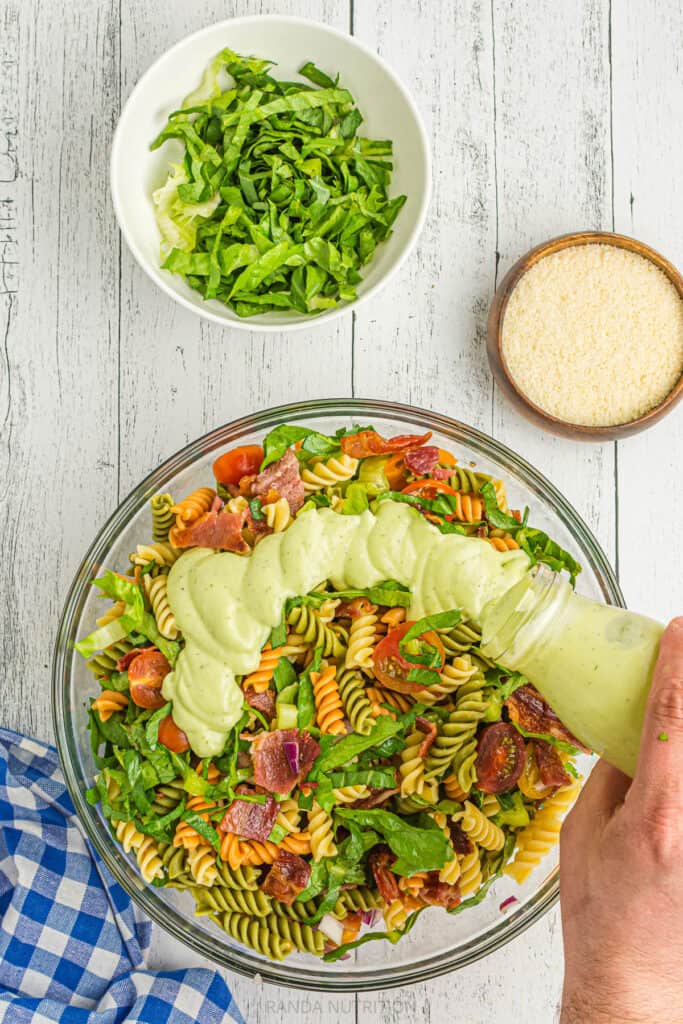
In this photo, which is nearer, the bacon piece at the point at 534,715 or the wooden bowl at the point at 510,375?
the bacon piece at the point at 534,715

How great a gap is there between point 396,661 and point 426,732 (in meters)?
0.15

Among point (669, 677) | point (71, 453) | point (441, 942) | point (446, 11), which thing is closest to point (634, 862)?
point (669, 677)

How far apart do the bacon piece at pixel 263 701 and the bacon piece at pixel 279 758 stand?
0.13ft

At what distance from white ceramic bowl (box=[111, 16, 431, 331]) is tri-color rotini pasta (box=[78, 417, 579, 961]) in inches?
16.9

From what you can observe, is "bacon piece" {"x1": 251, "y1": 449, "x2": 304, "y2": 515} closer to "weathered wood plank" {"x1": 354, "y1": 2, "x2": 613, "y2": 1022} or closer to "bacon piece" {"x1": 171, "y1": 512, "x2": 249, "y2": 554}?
"bacon piece" {"x1": 171, "y1": 512, "x2": 249, "y2": 554}

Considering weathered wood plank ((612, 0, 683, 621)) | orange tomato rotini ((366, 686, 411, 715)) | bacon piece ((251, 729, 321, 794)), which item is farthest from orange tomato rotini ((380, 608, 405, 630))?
weathered wood plank ((612, 0, 683, 621))

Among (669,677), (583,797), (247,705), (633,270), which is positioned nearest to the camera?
(669,677)

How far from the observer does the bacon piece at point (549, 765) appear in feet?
5.96

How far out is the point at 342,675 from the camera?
1809 mm

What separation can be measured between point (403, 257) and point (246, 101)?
47cm

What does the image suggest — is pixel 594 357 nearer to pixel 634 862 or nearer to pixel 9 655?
pixel 634 862

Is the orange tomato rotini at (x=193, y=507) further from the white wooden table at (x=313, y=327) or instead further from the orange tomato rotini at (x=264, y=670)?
the white wooden table at (x=313, y=327)

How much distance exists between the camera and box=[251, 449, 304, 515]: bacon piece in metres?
1.82

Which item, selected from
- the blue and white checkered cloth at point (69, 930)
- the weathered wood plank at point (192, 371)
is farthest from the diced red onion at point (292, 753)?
the weathered wood plank at point (192, 371)
